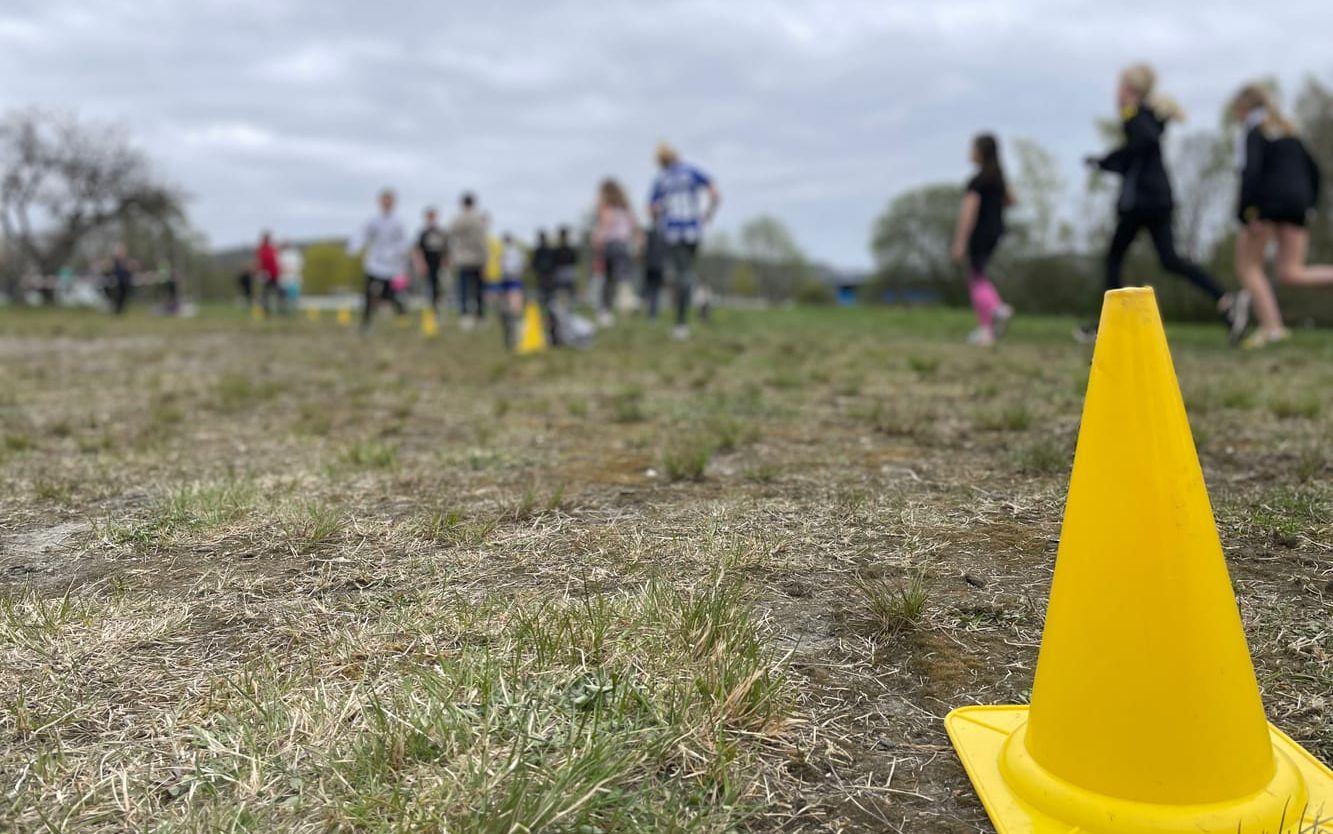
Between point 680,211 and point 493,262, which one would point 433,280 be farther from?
point 680,211

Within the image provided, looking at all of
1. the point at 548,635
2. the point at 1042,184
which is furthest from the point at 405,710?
the point at 1042,184

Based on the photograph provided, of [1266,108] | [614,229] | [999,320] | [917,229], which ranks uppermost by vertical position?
[917,229]

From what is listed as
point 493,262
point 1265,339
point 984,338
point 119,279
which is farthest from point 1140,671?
point 119,279

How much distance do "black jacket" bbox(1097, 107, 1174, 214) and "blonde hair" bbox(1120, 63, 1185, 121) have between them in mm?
51

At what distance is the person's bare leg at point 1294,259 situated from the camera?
26.0 ft

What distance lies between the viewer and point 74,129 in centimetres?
3272

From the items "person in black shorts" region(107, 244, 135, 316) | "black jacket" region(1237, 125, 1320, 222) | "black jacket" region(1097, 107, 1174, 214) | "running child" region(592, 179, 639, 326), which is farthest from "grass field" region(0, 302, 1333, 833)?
"person in black shorts" region(107, 244, 135, 316)

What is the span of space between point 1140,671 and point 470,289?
1476 centimetres

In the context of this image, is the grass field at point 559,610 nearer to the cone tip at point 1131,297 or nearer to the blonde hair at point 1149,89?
the cone tip at point 1131,297

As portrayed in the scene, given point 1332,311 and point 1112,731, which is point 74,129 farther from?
point 1112,731

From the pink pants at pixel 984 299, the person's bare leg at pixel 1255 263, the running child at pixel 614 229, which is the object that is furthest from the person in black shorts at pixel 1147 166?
the running child at pixel 614 229

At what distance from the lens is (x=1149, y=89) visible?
8.16 m

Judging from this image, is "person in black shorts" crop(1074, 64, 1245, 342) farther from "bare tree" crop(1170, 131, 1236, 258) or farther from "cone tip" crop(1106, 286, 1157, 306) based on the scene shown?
"bare tree" crop(1170, 131, 1236, 258)

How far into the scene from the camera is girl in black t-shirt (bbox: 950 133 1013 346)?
9.40 m
